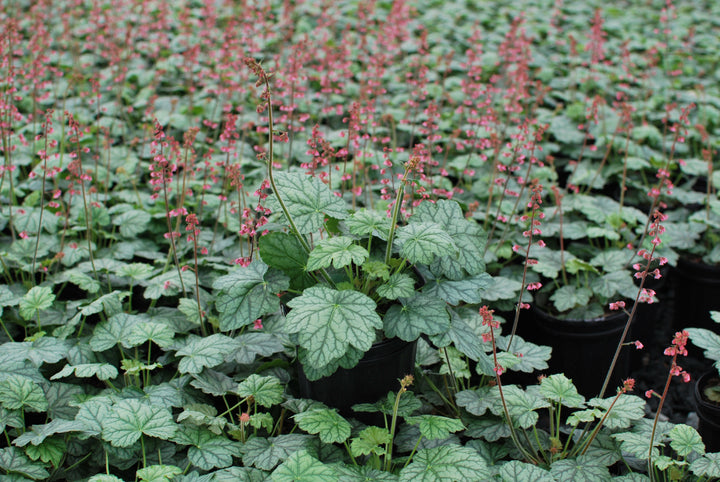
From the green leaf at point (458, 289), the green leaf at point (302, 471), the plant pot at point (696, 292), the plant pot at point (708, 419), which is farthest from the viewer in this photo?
the plant pot at point (696, 292)

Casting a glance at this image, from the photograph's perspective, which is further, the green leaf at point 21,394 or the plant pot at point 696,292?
the plant pot at point 696,292

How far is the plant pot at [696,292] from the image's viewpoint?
3.63m

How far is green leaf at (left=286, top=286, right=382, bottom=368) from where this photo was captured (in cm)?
203

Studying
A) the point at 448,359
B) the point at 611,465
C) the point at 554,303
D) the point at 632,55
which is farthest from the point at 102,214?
the point at 632,55

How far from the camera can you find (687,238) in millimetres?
3680

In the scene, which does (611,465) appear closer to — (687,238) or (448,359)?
(448,359)

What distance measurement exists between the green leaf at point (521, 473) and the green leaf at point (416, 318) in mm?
518

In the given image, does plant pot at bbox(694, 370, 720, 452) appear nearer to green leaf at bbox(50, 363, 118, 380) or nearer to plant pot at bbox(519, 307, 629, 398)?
plant pot at bbox(519, 307, 629, 398)

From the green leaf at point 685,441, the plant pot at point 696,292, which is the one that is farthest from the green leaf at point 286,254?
the plant pot at point 696,292

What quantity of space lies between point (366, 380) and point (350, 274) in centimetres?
41

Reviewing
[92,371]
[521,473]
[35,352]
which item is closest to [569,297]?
[521,473]

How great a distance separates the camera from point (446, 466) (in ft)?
6.67

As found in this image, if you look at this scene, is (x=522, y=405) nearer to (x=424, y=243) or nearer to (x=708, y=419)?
(x=424, y=243)

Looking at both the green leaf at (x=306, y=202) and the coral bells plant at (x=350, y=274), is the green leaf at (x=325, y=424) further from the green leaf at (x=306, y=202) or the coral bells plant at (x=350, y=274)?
the green leaf at (x=306, y=202)
